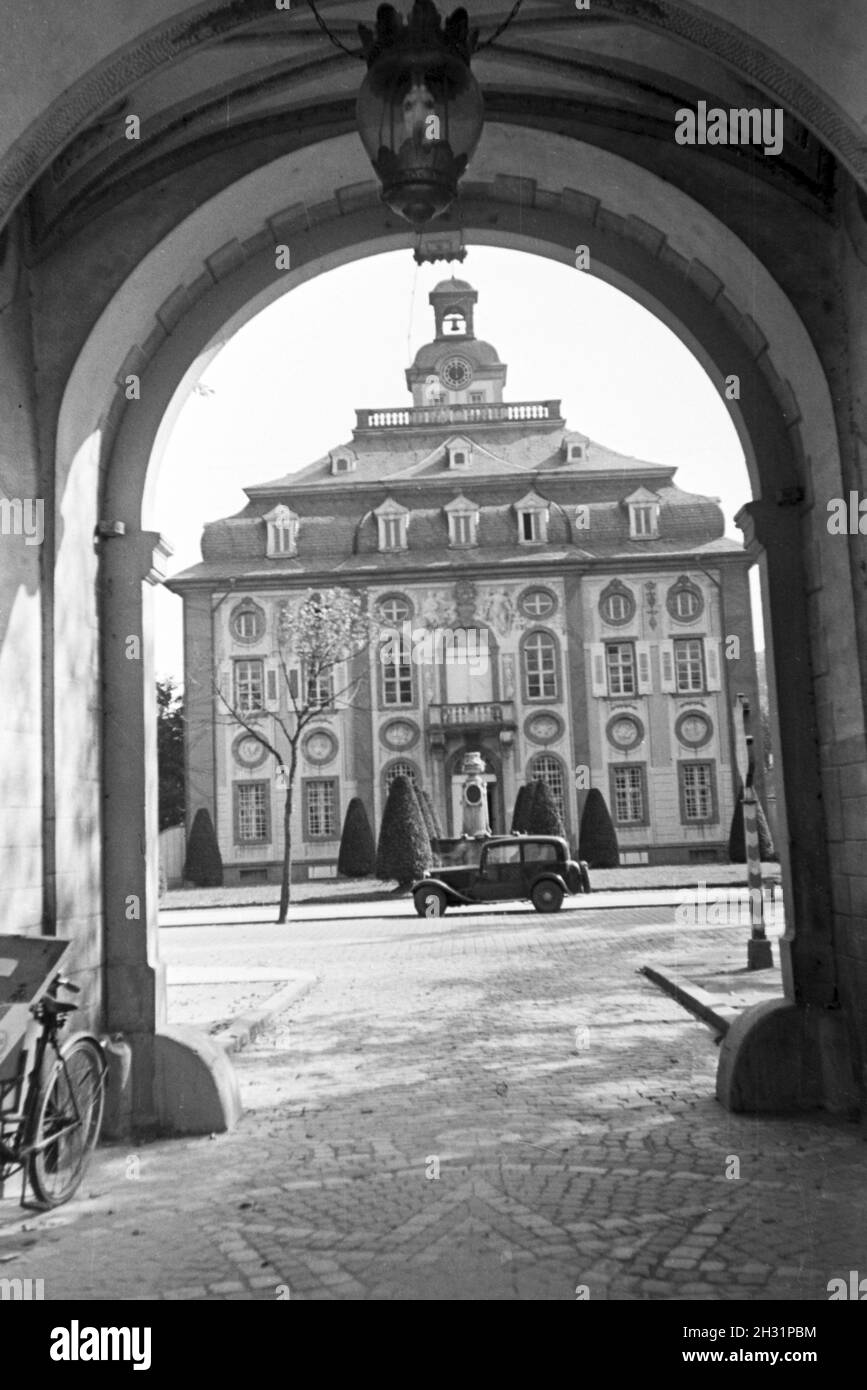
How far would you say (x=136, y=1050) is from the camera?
683 cm

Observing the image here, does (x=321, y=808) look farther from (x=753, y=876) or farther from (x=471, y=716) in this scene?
(x=753, y=876)

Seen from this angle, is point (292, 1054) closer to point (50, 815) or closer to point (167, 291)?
point (50, 815)

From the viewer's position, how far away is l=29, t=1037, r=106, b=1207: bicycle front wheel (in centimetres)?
546

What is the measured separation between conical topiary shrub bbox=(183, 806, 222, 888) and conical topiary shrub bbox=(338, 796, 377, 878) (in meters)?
4.37

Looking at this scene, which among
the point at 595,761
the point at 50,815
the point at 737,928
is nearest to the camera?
the point at 50,815

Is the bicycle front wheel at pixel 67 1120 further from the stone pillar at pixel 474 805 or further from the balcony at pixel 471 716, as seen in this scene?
the balcony at pixel 471 716

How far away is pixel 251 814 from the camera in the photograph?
43562 millimetres

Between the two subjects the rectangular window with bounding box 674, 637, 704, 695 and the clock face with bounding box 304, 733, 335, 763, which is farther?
the clock face with bounding box 304, 733, 335, 763

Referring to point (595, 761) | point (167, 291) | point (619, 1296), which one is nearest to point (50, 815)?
point (167, 291)

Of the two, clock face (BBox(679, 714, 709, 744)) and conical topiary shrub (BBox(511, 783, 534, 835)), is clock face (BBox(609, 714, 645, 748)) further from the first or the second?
conical topiary shrub (BBox(511, 783, 534, 835))

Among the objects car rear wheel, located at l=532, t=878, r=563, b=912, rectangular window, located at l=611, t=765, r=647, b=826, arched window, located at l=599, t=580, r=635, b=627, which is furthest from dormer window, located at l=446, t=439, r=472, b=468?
car rear wheel, located at l=532, t=878, r=563, b=912

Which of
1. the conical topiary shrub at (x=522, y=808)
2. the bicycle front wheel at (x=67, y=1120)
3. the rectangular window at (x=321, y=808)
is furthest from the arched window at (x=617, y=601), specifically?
the bicycle front wheel at (x=67, y=1120)

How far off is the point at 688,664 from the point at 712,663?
0.79m
